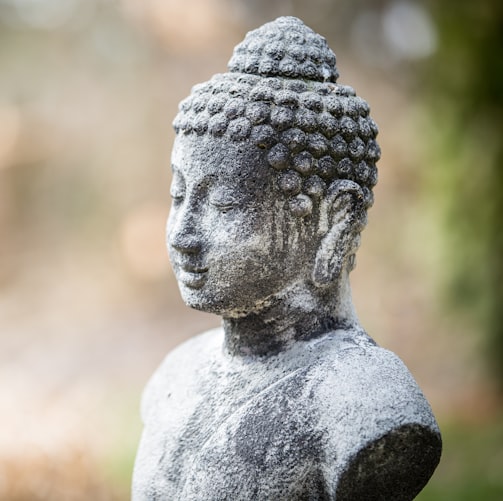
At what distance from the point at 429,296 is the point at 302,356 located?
4831 millimetres

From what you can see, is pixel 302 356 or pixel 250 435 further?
pixel 302 356

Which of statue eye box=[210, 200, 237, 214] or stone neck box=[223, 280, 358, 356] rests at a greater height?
statue eye box=[210, 200, 237, 214]

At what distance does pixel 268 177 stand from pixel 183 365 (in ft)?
2.47

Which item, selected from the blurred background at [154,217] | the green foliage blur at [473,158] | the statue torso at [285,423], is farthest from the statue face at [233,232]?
the green foliage blur at [473,158]

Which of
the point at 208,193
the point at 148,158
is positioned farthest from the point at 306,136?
the point at 148,158

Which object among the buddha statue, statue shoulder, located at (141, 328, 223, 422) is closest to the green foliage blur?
statue shoulder, located at (141, 328, 223, 422)

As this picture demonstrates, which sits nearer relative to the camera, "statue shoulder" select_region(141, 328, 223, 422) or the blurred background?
"statue shoulder" select_region(141, 328, 223, 422)

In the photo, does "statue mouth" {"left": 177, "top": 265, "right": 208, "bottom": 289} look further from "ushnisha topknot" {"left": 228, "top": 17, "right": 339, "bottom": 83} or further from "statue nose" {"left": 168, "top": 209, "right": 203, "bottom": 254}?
"ushnisha topknot" {"left": 228, "top": 17, "right": 339, "bottom": 83}

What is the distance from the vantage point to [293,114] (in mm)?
2055

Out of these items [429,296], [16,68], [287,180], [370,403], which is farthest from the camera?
[16,68]

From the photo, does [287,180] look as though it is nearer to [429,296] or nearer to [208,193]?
[208,193]

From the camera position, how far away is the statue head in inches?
81.0

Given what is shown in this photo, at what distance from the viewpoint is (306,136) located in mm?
2061

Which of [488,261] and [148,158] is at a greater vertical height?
[148,158]
